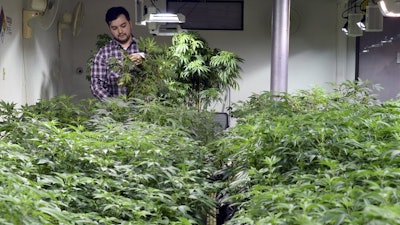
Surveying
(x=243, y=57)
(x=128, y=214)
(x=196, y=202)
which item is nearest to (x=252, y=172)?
(x=196, y=202)

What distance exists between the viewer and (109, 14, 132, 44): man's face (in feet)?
20.5

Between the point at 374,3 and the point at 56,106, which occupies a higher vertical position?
the point at 374,3

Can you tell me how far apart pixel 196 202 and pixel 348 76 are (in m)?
6.63

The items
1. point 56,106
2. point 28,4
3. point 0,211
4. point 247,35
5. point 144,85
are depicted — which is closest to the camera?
point 0,211

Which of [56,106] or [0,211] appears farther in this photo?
[56,106]

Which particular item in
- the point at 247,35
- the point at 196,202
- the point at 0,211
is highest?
the point at 247,35

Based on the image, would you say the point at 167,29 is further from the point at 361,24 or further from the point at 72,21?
the point at 361,24

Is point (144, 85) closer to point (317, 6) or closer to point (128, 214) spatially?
point (128, 214)

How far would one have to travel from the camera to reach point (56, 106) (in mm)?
3633

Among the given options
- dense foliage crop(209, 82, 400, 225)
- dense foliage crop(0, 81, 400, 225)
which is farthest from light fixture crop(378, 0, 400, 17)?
dense foliage crop(0, 81, 400, 225)

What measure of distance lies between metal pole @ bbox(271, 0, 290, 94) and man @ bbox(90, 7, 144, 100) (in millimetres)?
1339

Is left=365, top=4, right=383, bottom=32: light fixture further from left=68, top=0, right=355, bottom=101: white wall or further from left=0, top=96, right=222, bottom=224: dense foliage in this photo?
left=0, top=96, right=222, bottom=224: dense foliage

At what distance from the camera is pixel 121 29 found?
627 cm

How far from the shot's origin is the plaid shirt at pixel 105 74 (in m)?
5.76
